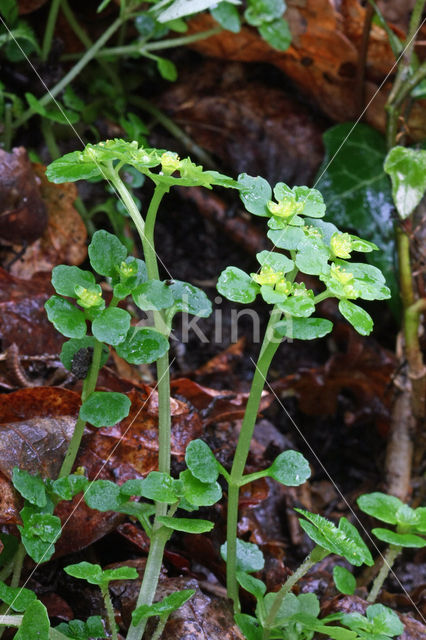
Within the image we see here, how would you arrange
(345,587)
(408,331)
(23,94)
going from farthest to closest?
(23,94)
(408,331)
(345,587)

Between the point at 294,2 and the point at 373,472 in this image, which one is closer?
the point at 373,472

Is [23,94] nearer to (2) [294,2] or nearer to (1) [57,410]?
(2) [294,2]

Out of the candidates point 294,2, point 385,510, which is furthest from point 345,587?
point 294,2

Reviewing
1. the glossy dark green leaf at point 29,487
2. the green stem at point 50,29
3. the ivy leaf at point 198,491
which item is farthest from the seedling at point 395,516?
the green stem at point 50,29

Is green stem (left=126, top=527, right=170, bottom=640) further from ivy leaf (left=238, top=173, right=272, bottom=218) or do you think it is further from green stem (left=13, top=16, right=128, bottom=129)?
green stem (left=13, top=16, right=128, bottom=129)

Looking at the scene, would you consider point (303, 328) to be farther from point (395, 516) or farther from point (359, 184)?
point (359, 184)

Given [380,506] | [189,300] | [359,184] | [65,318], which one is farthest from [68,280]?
[359,184]

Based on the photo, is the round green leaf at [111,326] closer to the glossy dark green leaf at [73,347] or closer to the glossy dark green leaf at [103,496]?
the glossy dark green leaf at [73,347]
